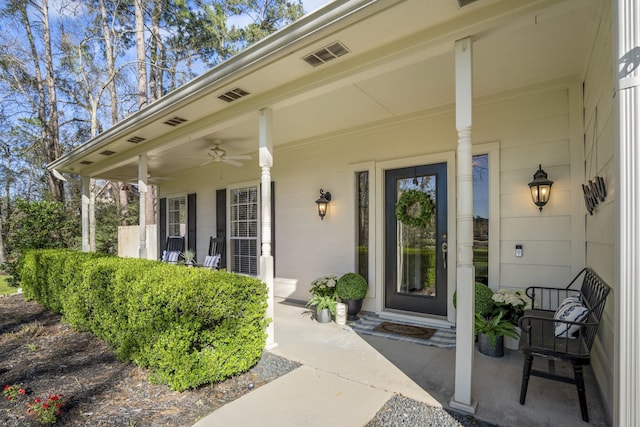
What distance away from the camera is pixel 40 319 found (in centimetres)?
470

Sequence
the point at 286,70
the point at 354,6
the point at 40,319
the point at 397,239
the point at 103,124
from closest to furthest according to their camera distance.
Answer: the point at 354,6 → the point at 286,70 → the point at 397,239 → the point at 40,319 → the point at 103,124

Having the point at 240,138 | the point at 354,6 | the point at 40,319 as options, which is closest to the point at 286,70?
the point at 354,6

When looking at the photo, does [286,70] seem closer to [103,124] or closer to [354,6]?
[354,6]

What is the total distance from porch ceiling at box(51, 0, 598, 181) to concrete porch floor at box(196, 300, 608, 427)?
256 cm

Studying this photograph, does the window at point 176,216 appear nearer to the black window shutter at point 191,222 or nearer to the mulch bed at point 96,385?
the black window shutter at point 191,222

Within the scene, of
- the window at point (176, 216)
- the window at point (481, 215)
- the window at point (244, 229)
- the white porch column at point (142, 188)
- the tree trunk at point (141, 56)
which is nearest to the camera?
the window at point (481, 215)

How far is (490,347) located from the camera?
3.05 metres

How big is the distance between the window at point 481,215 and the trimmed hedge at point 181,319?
252cm

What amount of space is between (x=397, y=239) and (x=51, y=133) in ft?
39.8

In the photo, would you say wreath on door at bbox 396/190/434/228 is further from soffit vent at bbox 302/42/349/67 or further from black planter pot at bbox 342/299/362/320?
soffit vent at bbox 302/42/349/67

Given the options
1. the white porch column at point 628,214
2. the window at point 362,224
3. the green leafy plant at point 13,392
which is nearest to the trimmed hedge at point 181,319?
the green leafy plant at point 13,392

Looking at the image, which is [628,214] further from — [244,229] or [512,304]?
[244,229]

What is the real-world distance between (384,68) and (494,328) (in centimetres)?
257

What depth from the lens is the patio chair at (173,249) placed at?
7.75 meters
